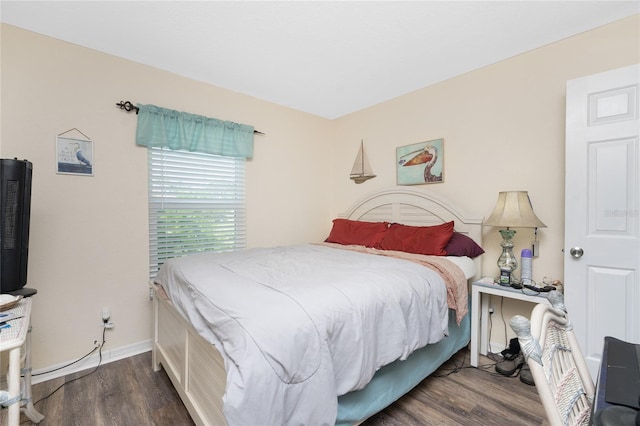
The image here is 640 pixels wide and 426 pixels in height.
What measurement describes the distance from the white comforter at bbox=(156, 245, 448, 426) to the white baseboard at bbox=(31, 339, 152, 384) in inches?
42.2

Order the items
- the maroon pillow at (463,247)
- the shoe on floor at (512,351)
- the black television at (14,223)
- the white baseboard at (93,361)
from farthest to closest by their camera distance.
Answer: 1. the maroon pillow at (463,247)
2. the shoe on floor at (512,351)
3. the white baseboard at (93,361)
4. the black television at (14,223)

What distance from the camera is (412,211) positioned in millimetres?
3037

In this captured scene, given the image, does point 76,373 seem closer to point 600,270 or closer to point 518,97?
point 600,270

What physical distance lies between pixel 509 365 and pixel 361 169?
2.38m

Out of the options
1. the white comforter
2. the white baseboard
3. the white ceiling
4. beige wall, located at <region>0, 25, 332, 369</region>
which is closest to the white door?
the white ceiling

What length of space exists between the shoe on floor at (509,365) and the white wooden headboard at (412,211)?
651mm

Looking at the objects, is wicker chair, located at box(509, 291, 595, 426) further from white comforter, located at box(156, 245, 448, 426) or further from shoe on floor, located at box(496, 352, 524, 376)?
shoe on floor, located at box(496, 352, 524, 376)

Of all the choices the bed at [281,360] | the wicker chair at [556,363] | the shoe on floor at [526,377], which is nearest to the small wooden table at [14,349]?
the bed at [281,360]

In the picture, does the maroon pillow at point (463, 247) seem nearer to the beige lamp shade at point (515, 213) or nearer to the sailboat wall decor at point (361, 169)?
the beige lamp shade at point (515, 213)

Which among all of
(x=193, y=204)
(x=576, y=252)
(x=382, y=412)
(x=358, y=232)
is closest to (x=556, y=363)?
(x=382, y=412)

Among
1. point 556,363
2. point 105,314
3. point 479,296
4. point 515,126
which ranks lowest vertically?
point 105,314

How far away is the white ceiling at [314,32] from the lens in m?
1.86

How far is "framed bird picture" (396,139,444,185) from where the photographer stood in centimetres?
288

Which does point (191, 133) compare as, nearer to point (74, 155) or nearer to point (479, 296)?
point (74, 155)
